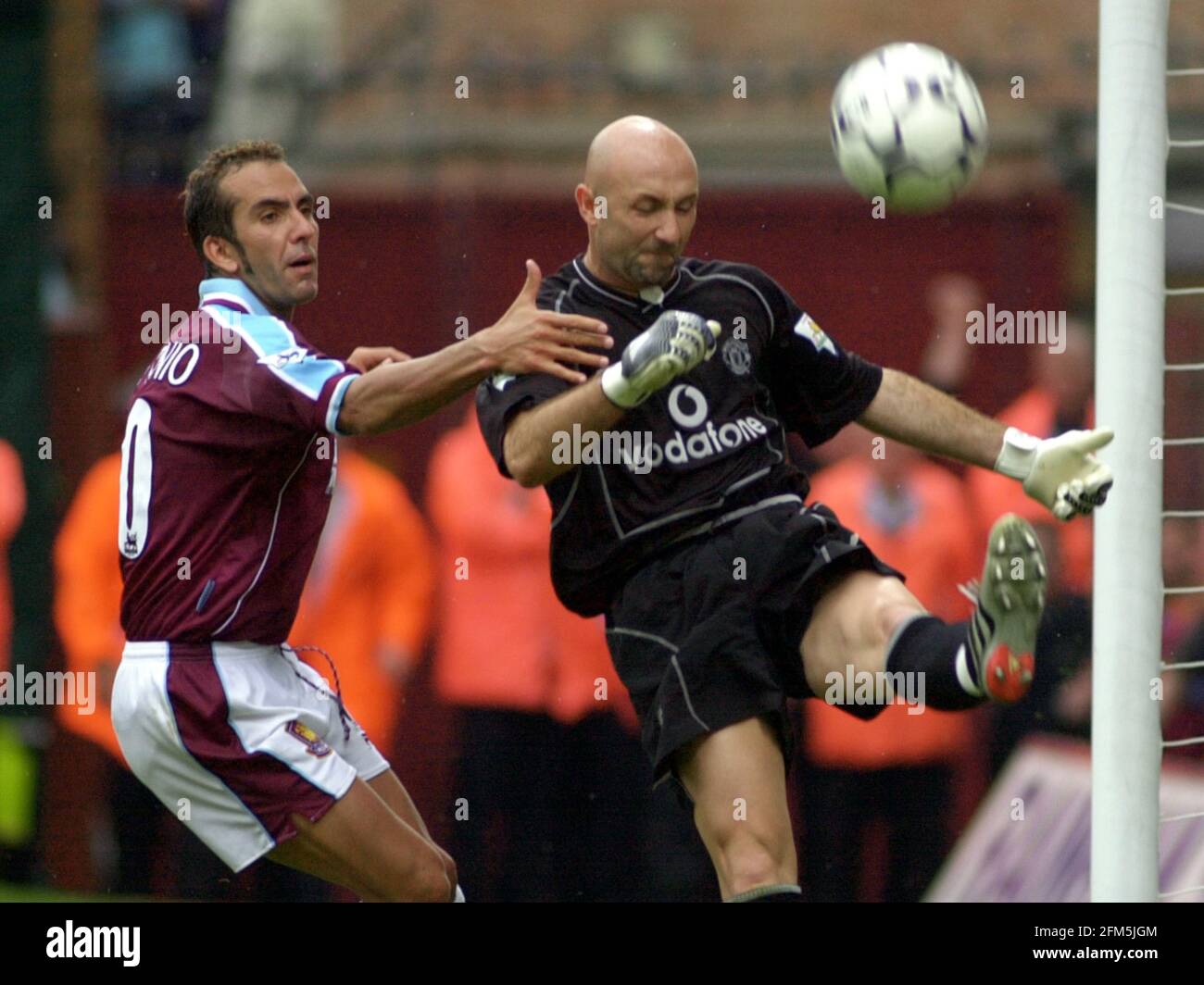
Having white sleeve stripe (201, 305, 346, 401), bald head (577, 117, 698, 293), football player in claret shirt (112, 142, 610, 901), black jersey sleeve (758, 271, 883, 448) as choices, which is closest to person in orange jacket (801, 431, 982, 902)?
black jersey sleeve (758, 271, 883, 448)

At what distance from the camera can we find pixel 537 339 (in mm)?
5176

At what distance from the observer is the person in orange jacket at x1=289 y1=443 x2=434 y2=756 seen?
8.64 metres

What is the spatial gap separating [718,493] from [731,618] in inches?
13.2

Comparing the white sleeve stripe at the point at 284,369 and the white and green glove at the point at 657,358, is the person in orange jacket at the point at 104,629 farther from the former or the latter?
the white and green glove at the point at 657,358

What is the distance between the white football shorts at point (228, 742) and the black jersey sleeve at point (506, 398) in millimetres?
796

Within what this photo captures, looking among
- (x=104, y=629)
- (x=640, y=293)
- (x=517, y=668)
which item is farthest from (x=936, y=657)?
(x=104, y=629)

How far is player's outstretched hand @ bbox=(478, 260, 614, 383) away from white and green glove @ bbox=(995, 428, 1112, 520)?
1109 millimetres

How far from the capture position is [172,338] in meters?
5.66

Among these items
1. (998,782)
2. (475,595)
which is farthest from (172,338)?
(998,782)

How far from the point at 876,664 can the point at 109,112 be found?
6247mm

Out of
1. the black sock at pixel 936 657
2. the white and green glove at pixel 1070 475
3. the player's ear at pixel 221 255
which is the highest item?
the player's ear at pixel 221 255

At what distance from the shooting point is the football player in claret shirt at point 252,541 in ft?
17.4

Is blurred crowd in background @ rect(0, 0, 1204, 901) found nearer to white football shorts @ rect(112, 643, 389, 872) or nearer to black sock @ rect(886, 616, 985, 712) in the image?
white football shorts @ rect(112, 643, 389, 872)

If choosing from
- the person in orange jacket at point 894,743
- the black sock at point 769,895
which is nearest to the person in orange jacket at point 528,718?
the person in orange jacket at point 894,743
